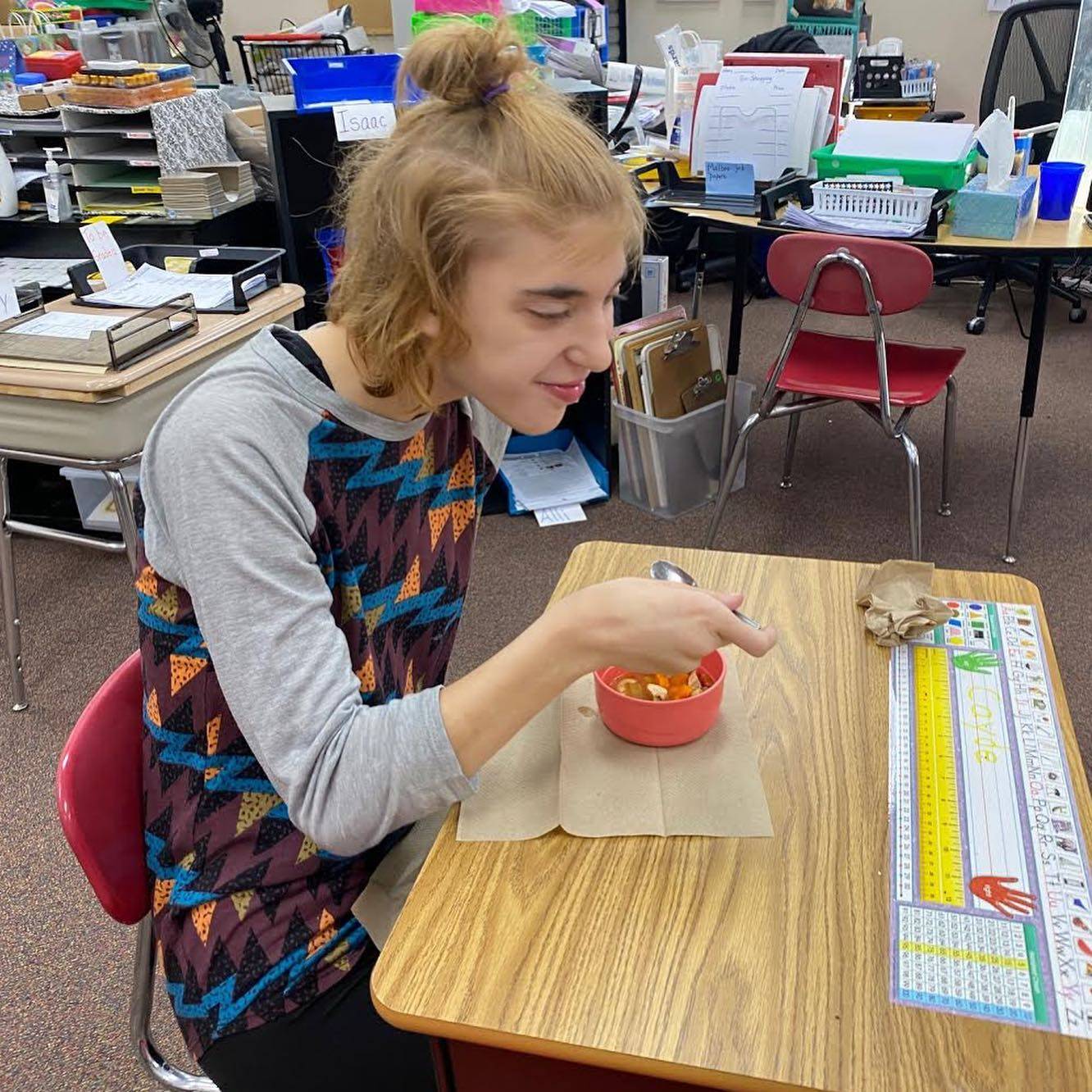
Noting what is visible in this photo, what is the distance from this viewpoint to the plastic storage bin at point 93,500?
8.46 feet

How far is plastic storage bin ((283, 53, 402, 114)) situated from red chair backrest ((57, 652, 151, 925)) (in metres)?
1.87

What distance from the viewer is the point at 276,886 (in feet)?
2.76

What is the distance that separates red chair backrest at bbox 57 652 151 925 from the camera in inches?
32.8

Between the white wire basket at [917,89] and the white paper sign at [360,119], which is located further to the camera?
the white wire basket at [917,89]

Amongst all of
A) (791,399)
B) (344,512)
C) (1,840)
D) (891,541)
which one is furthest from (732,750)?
(891,541)

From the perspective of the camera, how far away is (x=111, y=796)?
0.87 meters

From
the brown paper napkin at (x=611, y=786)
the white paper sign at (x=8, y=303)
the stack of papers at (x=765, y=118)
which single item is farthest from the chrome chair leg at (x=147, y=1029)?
the stack of papers at (x=765, y=118)

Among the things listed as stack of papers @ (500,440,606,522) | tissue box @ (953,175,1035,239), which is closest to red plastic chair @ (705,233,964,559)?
tissue box @ (953,175,1035,239)

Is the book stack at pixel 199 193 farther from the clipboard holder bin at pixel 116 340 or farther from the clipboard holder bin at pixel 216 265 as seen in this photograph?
the clipboard holder bin at pixel 116 340

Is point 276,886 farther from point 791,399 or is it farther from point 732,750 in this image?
point 791,399

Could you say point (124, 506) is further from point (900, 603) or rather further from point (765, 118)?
point (765, 118)

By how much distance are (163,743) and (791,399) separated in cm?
186

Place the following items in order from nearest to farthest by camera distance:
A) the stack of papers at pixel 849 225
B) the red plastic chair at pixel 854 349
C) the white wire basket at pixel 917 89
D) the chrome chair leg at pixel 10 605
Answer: the chrome chair leg at pixel 10 605 < the red plastic chair at pixel 854 349 < the stack of papers at pixel 849 225 < the white wire basket at pixel 917 89

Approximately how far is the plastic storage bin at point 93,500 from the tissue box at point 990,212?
2199 millimetres
